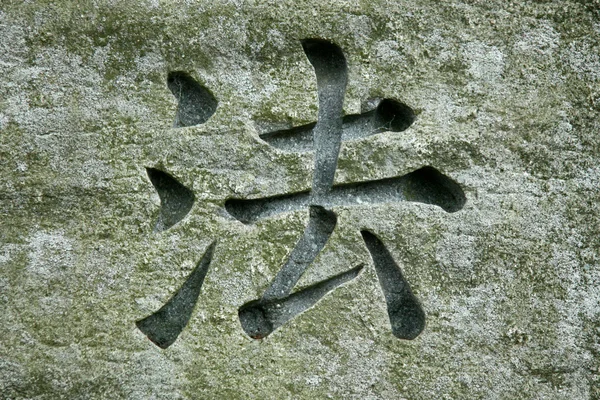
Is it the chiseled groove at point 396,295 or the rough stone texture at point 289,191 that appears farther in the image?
the chiseled groove at point 396,295

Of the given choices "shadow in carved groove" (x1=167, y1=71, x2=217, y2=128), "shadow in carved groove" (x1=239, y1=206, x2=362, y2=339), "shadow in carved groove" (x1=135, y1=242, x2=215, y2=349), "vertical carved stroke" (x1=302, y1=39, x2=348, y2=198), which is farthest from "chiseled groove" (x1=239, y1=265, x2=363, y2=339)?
"shadow in carved groove" (x1=167, y1=71, x2=217, y2=128)

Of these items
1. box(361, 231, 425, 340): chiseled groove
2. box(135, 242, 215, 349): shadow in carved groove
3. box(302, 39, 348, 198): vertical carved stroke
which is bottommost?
box(135, 242, 215, 349): shadow in carved groove

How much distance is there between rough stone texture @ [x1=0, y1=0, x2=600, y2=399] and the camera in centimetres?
245

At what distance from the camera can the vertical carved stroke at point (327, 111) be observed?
2562 mm

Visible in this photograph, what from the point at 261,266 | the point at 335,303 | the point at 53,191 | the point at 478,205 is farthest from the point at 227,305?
the point at 478,205

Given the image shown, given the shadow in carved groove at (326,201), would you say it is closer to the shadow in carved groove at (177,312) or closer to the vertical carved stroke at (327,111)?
the vertical carved stroke at (327,111)

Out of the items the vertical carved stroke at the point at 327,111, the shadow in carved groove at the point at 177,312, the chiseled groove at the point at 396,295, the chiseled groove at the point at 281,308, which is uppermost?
the vertical carved stroke at the point at 327,111

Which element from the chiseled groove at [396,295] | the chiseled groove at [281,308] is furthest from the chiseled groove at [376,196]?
the chiseled groove at [281,308]

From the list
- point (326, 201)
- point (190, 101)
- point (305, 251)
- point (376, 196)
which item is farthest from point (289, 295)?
point (190, 101)

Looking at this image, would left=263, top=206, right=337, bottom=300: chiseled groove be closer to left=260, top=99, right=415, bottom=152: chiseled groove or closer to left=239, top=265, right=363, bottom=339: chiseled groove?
left=239, top=265, right=363, bottom=339: chiseled groove

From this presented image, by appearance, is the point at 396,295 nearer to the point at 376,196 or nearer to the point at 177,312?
the point at 376,196

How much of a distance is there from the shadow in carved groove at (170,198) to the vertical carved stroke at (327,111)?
1.62ft

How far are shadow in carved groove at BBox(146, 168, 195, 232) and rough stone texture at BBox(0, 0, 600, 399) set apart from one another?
0.05m

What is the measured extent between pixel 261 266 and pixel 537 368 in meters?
1.14
